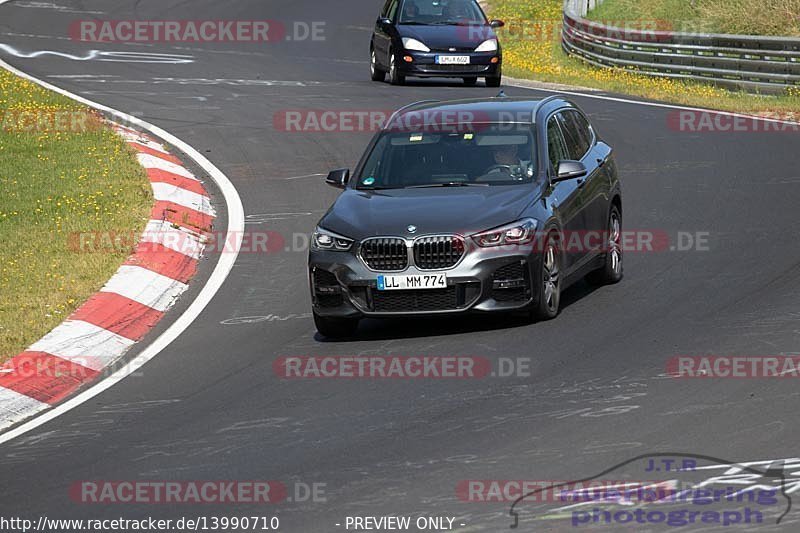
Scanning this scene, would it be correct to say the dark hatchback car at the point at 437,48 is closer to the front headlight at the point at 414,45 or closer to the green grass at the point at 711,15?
the front headlight at the point at 414,45

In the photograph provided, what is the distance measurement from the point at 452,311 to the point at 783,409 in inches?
123

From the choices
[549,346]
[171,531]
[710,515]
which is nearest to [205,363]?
[549,346]

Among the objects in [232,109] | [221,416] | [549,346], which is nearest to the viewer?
[221,416]

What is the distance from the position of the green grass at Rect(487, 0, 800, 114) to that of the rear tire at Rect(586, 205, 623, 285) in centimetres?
1089

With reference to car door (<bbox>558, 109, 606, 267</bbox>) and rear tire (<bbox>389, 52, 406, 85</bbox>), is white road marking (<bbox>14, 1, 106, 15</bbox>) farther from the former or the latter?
car door (<bbox>558, 109, 606, 267</bbox>)

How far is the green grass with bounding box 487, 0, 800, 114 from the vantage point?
2522cm

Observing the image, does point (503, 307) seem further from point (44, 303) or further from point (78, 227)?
point (78, 227)

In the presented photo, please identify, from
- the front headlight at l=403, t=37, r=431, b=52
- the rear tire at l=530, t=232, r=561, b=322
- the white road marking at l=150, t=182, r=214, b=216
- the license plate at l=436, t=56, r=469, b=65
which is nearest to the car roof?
the rear tire at l=530, t=232, r=561, b=322

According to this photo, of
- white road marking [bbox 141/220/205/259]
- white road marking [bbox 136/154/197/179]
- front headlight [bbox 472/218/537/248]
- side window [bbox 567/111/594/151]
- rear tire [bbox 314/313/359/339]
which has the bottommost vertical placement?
white road marking [bbox 136/154/197/179]

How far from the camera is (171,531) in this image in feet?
24.4

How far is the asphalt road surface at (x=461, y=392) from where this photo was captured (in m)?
8.02

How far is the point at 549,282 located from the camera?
1177cm

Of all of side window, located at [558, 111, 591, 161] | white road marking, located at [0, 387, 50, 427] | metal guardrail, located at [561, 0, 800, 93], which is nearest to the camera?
white road marking, located at [0, 387, 50, 427]

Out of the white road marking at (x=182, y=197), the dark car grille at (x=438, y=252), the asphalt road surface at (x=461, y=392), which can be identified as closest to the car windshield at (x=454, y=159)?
the dark car grille at (x=438, y=252)
